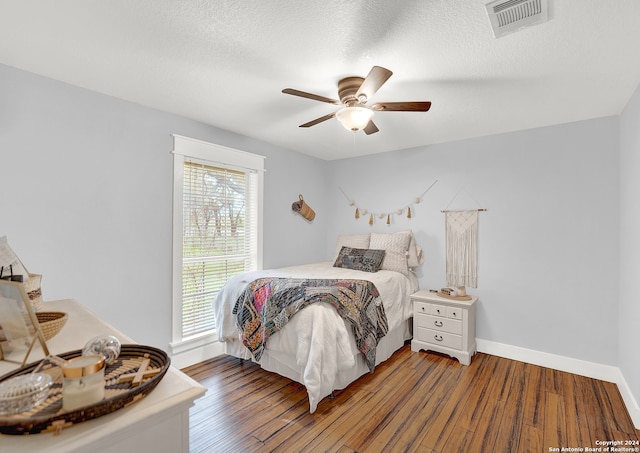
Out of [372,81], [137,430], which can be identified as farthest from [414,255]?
[137,430]

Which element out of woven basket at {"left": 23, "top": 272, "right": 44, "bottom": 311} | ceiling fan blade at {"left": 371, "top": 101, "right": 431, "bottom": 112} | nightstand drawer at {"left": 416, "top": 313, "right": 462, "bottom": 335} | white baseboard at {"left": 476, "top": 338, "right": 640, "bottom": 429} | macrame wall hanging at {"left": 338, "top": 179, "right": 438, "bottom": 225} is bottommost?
white baseboard at {"left": 476, "top": 338, "right": 640, "bottom": 429}

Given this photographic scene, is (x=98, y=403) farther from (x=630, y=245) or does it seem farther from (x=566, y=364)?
(x=566, y=364)

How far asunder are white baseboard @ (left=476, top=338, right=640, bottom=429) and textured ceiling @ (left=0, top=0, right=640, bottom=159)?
2.30m

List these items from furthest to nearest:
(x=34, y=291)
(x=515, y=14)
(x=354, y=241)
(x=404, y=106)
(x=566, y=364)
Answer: (x=354, y=241)
(x=566, y=364)
(x=404, y=106)
(x=515, y=14)
(x=34, y=291)

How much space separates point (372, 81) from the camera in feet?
5.94

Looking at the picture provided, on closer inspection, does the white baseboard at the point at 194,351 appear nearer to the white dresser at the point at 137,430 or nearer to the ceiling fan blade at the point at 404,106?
the white dresser at the point at 137,430

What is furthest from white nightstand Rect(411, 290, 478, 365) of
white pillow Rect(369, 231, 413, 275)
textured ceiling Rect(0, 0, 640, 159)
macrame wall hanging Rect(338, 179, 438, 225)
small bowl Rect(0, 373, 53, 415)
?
small bowl Rect(0, 373, 53, 415)

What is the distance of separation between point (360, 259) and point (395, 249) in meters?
0.44

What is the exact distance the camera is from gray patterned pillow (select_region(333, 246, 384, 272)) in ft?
11.6

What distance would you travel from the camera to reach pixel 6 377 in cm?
72

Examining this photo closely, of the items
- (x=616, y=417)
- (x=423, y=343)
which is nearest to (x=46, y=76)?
(x=423, y=343)

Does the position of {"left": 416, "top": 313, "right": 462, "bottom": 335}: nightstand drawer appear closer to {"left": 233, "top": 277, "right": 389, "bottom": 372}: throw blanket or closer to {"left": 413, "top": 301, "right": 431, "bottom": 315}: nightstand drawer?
{"left": 413, "top": 301, "right": 431, "bottom": 315}: nightstand drawer

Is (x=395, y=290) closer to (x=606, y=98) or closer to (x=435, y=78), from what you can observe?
(x=435, y=78)

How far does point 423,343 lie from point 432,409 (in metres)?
1.08
